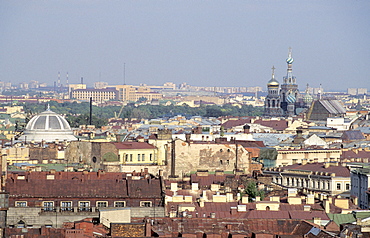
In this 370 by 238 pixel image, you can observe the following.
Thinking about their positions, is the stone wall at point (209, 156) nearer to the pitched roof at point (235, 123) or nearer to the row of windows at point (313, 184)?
the row of windows at point (313, 184)

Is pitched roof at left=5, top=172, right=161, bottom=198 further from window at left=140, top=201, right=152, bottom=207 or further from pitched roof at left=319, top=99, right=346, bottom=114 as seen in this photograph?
pitched roof at left=319, top=99, right=346, bottom=114

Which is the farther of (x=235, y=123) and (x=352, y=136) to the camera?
(x=235, y=123)

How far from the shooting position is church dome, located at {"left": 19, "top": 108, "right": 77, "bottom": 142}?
306ft

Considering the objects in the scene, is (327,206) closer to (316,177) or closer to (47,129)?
(316,177)

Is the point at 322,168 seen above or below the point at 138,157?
below

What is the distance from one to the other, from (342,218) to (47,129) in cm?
5723

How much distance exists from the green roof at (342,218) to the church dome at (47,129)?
2109 inches

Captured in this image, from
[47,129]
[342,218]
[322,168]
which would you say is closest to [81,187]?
[342,218]

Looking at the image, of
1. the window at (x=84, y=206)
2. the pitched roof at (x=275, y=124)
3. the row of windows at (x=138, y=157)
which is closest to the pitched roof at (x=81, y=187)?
the window at (x=84, y=206)

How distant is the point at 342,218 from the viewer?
39.8 meters

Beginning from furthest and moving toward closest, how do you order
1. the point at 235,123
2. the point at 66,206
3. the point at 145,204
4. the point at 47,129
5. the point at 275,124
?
the point at 235,123
the point at 275,124
the point at 47,129
the point at 145,204
the point at 66,206

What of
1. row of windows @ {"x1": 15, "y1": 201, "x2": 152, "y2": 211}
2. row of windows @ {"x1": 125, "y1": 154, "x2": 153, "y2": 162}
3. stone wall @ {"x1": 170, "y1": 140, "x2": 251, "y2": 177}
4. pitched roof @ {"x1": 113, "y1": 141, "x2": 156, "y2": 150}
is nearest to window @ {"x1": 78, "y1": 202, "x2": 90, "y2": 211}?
row of windows @ {"x1": 15, "y1": 201, "x2": 152, "y2": 211}

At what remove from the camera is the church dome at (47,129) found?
93125mm

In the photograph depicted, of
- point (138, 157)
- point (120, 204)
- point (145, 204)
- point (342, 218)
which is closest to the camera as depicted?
point (342, 218)
